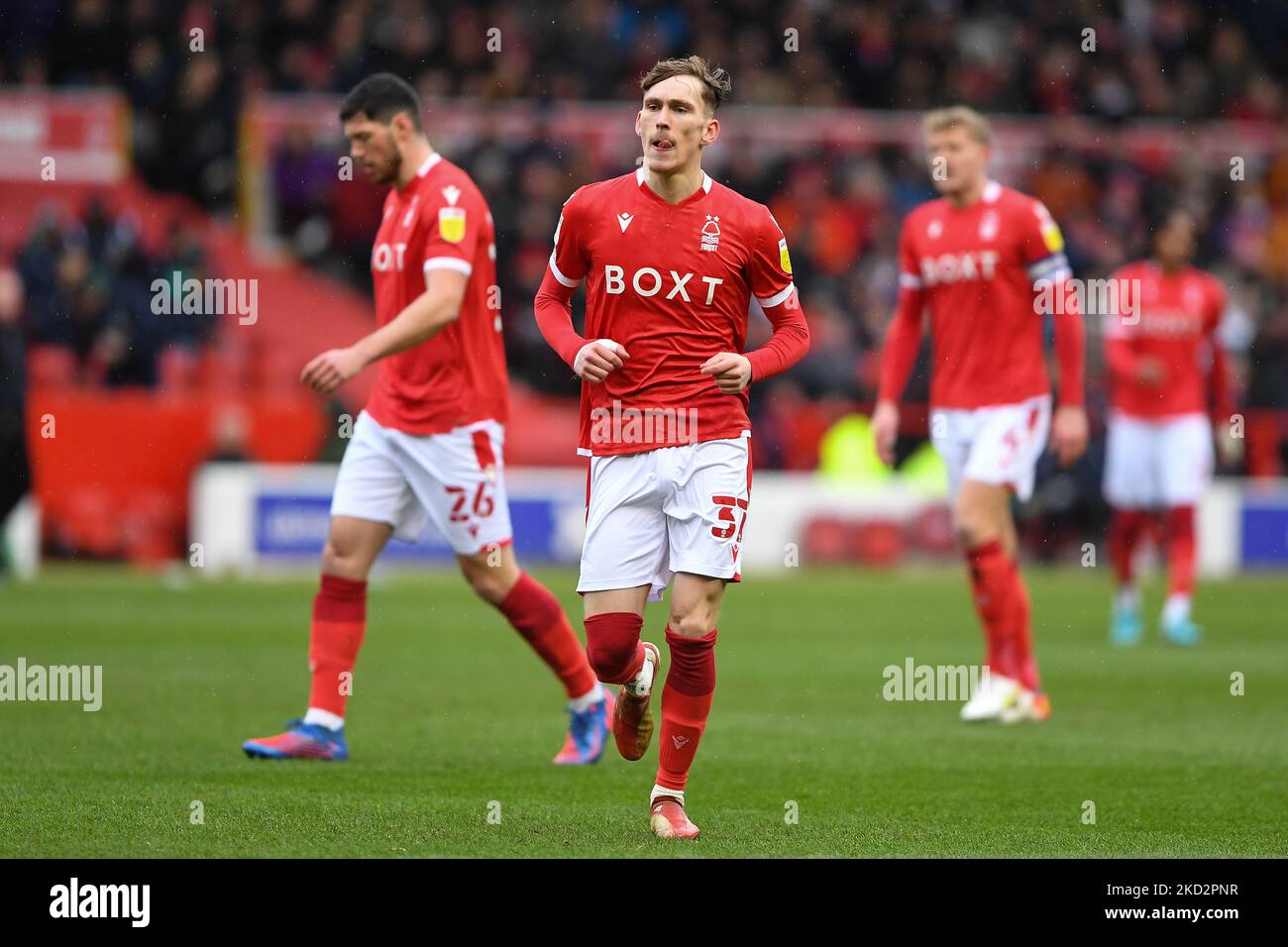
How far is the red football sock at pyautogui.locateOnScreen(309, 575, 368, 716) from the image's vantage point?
7.55 meters

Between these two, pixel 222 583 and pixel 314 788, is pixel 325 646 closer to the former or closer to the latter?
pixel 314 788

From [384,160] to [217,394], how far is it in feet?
39.4

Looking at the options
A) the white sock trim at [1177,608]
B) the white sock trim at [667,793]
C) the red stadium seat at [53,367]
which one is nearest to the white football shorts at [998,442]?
the white sock trim at [667,793]

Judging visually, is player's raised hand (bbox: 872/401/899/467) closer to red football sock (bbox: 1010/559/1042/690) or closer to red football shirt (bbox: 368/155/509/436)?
red football sock (bbox: 1010/559/1042/690)

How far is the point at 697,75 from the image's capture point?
6230 millimetres

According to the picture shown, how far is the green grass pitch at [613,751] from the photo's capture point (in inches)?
232

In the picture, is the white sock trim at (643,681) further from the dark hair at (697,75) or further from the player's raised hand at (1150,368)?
the player's raised hand at (1150,368)

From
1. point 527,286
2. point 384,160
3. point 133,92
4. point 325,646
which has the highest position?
point 133,92

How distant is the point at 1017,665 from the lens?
30.4ft

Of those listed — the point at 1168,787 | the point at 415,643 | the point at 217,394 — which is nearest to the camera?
the point at 1168,787

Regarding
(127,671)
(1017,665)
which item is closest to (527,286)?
(127,671)

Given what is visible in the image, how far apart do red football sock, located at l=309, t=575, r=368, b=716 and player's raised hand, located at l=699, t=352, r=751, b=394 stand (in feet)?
7.29

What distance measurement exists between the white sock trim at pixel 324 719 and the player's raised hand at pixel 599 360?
2279 millimetres
